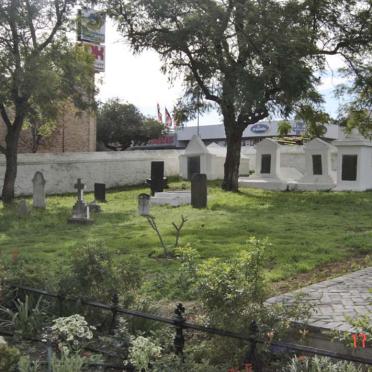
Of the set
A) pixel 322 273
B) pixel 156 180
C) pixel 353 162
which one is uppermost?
pixel 353 162

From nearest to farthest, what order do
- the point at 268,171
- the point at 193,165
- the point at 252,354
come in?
the point at 252,354 → the point at 268,171 → the point at 193,165

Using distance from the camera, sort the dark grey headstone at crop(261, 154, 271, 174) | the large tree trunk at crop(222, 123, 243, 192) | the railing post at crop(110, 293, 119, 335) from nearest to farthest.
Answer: the railing post at crop(110, 293, 119, 335) < the large tree trunk at crop(222, 123, 243, 192) < the dark grey headstone at crop(261, 154, 271, 174)

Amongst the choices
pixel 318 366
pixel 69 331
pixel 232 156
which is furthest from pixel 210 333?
pixel 232 156

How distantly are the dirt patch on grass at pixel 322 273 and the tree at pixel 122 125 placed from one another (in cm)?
5101

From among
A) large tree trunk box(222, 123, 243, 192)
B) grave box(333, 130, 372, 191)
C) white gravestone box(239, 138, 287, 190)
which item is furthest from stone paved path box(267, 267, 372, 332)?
white gravestone box(239, 138, 287, 190)

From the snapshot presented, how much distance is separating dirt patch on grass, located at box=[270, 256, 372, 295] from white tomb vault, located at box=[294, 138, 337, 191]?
53.7 ft

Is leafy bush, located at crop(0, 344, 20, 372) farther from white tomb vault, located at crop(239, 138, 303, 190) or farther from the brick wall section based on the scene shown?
the brick wall section

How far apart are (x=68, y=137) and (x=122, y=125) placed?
64.5 feet

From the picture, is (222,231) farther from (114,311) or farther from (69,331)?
(69,331)

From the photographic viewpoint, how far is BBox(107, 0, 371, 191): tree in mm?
20047

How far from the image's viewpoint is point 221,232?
1253cm

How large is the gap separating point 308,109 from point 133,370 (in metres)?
22.4

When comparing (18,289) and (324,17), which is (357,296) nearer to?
(18,289)

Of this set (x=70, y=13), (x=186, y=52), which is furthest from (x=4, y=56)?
(x=186, y=52)
